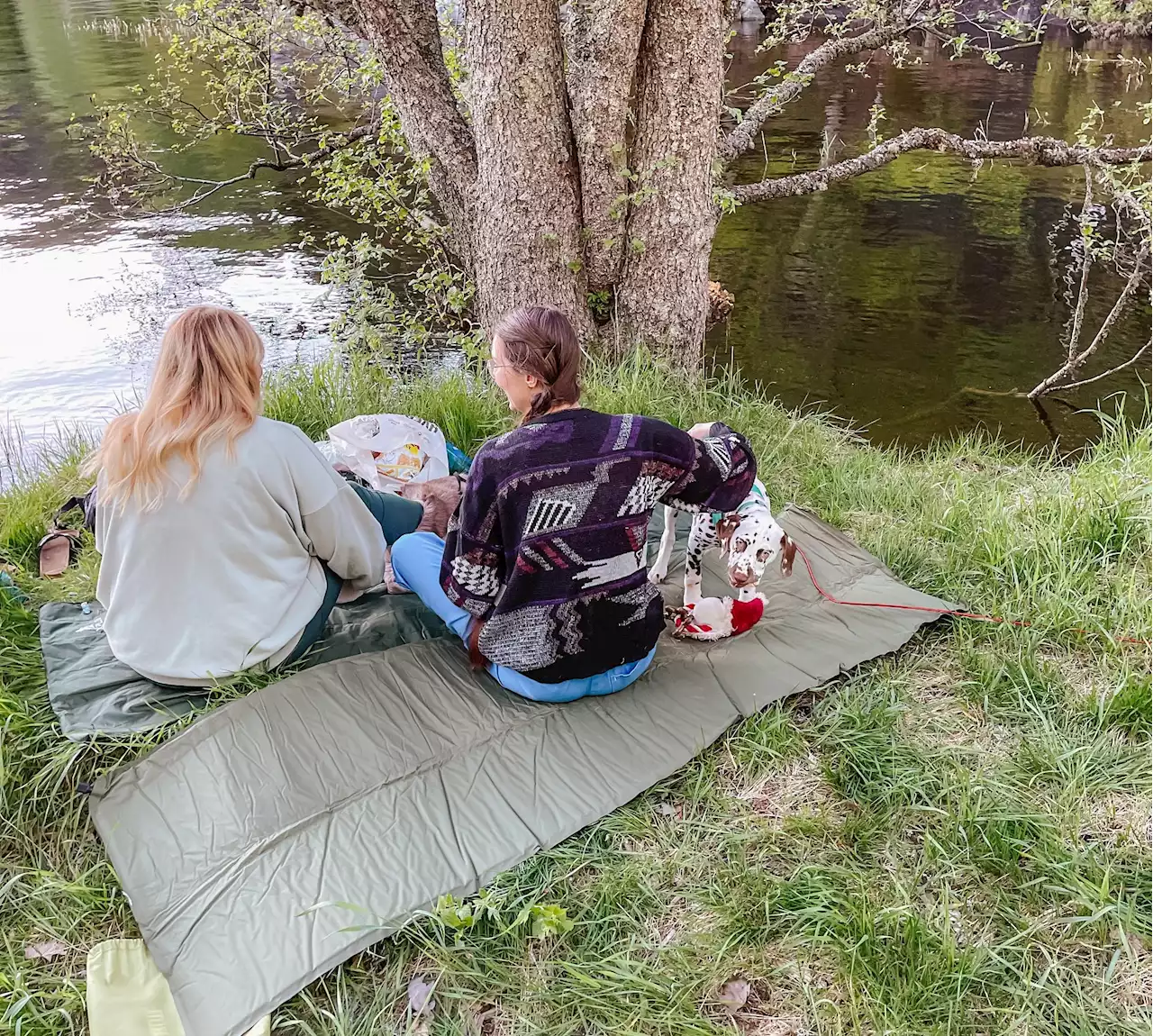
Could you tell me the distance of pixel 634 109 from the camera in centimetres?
449

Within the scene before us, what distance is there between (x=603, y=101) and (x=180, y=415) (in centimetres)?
282

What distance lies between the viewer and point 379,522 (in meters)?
3.17

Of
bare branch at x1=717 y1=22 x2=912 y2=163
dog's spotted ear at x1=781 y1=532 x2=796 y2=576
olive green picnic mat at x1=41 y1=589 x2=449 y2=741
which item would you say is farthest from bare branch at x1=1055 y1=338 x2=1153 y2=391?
olive green picnic mat at x1=41 y1=589 x2=449 y2=741

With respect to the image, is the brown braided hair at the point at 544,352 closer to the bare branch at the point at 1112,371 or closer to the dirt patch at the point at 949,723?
the dirt patch at the point at 949,723

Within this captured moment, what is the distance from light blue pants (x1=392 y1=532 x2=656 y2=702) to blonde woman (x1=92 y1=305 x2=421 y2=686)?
22cm

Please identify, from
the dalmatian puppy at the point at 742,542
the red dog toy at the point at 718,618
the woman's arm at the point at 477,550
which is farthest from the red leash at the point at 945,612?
the woman's arm at the point at 477,550

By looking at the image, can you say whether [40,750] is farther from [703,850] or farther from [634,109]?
[634,109]

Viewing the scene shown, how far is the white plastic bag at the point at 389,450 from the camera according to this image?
3711 millimetres

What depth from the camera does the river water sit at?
6832 millimetres

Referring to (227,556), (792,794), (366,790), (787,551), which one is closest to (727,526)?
(787,551)

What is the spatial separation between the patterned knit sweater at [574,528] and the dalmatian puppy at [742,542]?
0.25m

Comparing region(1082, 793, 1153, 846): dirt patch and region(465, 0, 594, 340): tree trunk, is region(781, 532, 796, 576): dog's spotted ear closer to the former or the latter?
region(1082, 793, 1153, 846): dirt patch

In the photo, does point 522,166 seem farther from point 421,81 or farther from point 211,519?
point 211,519

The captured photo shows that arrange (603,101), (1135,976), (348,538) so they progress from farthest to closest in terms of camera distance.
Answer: (603,101) < (348,538) < (1135,976)
